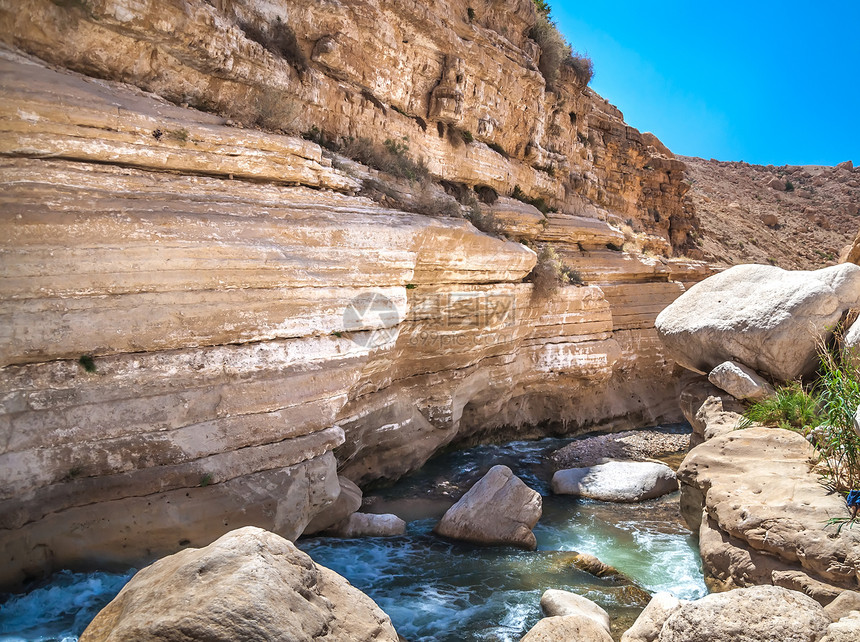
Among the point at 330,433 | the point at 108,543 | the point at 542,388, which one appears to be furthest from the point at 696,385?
the point at 108,543

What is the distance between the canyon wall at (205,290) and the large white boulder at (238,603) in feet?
6.17

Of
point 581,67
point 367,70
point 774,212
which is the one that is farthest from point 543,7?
point 774,212

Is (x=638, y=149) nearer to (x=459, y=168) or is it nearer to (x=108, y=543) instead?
(x=459, y=168)

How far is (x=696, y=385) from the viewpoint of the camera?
8.72m

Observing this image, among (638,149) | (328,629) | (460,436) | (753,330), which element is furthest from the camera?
(638,149)

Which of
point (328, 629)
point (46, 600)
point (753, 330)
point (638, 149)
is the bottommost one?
point (46, 600)

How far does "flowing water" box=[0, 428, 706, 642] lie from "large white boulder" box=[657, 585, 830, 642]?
1708mm

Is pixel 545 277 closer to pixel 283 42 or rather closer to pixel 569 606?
pixel 283 42

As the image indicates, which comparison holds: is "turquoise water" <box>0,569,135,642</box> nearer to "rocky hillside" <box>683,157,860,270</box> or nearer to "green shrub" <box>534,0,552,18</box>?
"green shrub" <box>534,0,552,18</box>

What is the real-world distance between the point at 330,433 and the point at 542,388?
22.9 feet

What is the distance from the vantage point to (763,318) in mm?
7547

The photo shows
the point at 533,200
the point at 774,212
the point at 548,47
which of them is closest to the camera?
the point at 533,200

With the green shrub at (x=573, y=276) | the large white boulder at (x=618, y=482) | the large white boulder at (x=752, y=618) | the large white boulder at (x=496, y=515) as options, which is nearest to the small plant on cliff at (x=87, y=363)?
the large white boulder at (x=496, y=515)

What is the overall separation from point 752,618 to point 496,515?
3.98 metres
